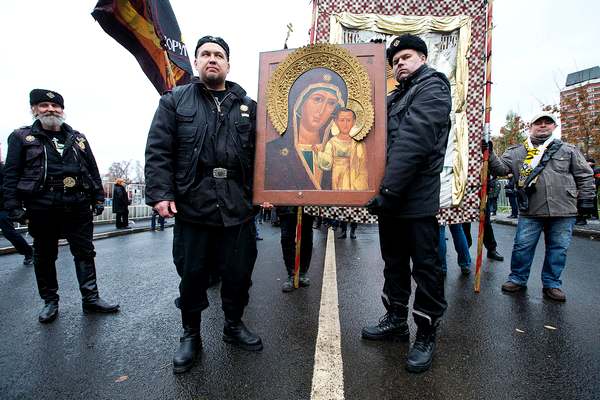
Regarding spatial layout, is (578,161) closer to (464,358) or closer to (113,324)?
(464,358)

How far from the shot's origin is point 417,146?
2.00 meters

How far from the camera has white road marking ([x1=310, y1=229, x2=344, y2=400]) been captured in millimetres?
1742

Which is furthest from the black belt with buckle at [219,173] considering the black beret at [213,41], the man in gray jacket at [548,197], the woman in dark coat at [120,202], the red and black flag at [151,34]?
the woman in dark coat at [120,202]

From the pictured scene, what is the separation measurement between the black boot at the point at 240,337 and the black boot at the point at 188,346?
21 cm

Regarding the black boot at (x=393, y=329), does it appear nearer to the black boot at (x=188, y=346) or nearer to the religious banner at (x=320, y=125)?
the religious banner at (x=320, y=125)

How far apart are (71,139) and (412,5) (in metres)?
4.36

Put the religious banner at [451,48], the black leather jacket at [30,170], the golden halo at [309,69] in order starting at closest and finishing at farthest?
the golden halo at [309,69]
the black leather jacket at [30,170]
the religious banner at [451,48]

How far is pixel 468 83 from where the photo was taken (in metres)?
4.04

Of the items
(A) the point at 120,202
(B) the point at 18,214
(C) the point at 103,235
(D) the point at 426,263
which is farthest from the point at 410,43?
(A) the point at 120,202

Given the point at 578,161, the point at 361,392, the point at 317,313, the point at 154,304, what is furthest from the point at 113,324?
the point at 578,161

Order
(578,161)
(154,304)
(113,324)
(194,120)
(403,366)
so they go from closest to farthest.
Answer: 1. (403,366)
2. (194,120)
3. (113,324)
4. (154,304)
5. (578,161)

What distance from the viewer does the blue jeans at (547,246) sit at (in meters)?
3.52

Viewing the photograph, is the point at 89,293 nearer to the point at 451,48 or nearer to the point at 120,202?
the point at 451,48

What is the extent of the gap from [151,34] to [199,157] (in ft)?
16.1
